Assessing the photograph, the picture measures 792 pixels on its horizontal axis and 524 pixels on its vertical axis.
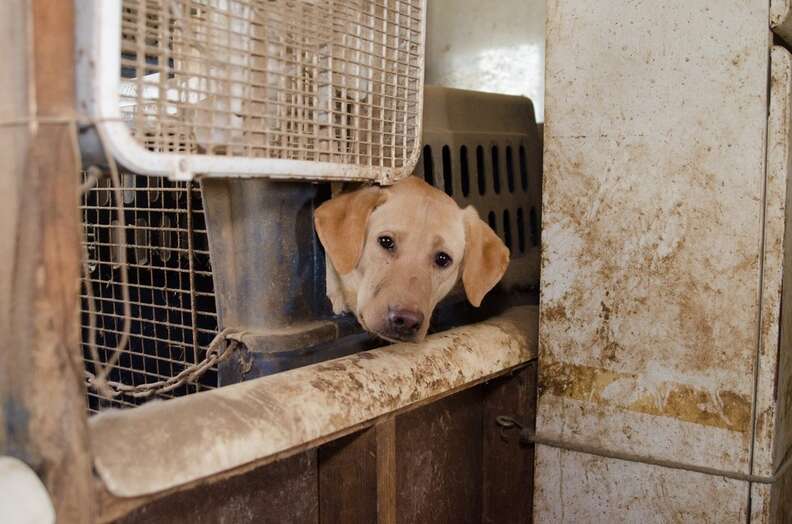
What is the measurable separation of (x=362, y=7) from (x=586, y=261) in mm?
680

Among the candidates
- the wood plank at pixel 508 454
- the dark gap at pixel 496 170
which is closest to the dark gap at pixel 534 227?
the dark gap at pixel 496 170

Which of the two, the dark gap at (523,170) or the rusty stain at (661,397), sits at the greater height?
the dark gap at (523,170)

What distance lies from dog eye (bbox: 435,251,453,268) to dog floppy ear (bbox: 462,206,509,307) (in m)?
0.07

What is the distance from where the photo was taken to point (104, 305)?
220cm

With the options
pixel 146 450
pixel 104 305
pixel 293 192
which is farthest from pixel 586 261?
pixel 104 305

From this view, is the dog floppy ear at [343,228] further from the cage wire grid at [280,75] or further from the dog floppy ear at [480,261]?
the dog floppy ear at [480,261]

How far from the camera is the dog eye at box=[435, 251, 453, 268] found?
176 centimetres

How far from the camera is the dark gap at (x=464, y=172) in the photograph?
2145 millimetres

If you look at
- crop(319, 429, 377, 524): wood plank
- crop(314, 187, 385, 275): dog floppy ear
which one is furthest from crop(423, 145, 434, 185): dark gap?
crop(319, 429, 377, 524): wood plank

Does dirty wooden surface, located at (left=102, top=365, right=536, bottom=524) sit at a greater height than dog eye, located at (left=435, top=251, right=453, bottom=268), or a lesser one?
lesser

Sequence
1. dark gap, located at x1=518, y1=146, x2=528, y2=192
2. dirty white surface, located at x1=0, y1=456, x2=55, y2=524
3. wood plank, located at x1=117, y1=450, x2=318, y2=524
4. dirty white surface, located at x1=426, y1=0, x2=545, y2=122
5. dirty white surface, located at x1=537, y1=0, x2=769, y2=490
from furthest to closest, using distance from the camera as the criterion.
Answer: dirty white surface, located at x1=426, y1=0, x2=545, y2=122 → dark gap, located at x1=518, y1=146, x2=528, y2=192 → dirty white surface, located at x1=537, y1=0, x2=769, y2=490 → wood plank, located at x1=117, y1=450, x2=318, y2=524 → dirty white surface, located at x1=0, y1=456, x2=55, y2=524

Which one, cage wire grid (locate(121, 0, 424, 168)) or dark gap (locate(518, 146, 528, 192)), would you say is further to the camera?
dark gap (locate(518, 146, 528, 192))

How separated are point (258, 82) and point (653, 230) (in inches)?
32.2

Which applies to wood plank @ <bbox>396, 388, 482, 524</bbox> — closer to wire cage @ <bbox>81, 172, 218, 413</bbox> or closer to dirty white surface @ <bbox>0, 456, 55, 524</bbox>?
wire cage @ <bbox>81, 172, 218, 413</bbox>
